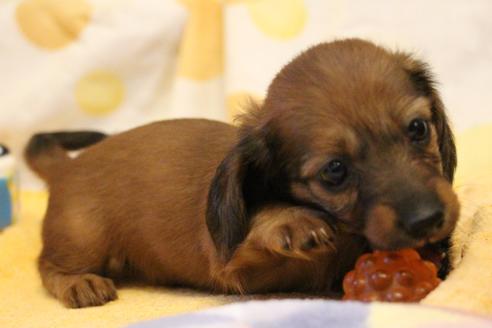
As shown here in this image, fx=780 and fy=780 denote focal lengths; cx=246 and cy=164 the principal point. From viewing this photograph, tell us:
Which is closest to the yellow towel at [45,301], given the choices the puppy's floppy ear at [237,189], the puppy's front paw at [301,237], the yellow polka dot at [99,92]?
the puppy's floppy ear at [237,189]

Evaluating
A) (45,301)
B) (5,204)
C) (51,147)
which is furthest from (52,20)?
(45,301)

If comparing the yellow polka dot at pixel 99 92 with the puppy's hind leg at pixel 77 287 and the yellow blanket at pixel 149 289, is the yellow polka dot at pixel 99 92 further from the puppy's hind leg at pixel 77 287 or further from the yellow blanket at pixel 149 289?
the puppy's hind leg at pixel 77 287

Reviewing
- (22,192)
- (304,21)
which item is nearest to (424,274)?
(304,21)

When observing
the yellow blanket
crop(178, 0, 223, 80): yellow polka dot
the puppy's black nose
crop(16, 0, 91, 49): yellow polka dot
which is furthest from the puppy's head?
crop(16, 0, 91, 49): yellow polka dot

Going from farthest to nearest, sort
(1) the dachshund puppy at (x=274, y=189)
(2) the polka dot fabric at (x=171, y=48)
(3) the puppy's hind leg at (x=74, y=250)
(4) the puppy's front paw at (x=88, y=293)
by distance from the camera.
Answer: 1. (2) the polka dot fabric at (x=171, y=48)
2. (3) the puppy's hind leg at (x=74, y=250)
3. (4) the puppy's front paw at (x=88, y=293)
4. (1) the dachshund puppy at (x=274, y=189)

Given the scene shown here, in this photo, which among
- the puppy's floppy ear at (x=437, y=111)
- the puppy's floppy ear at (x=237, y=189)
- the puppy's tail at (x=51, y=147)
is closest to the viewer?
the puppy's floppy ear at (x=237, y=189)

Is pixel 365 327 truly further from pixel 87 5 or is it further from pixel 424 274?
pixel 87 5

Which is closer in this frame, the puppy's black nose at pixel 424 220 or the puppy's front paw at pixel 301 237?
the puppy's black nose at pixel 424 220
